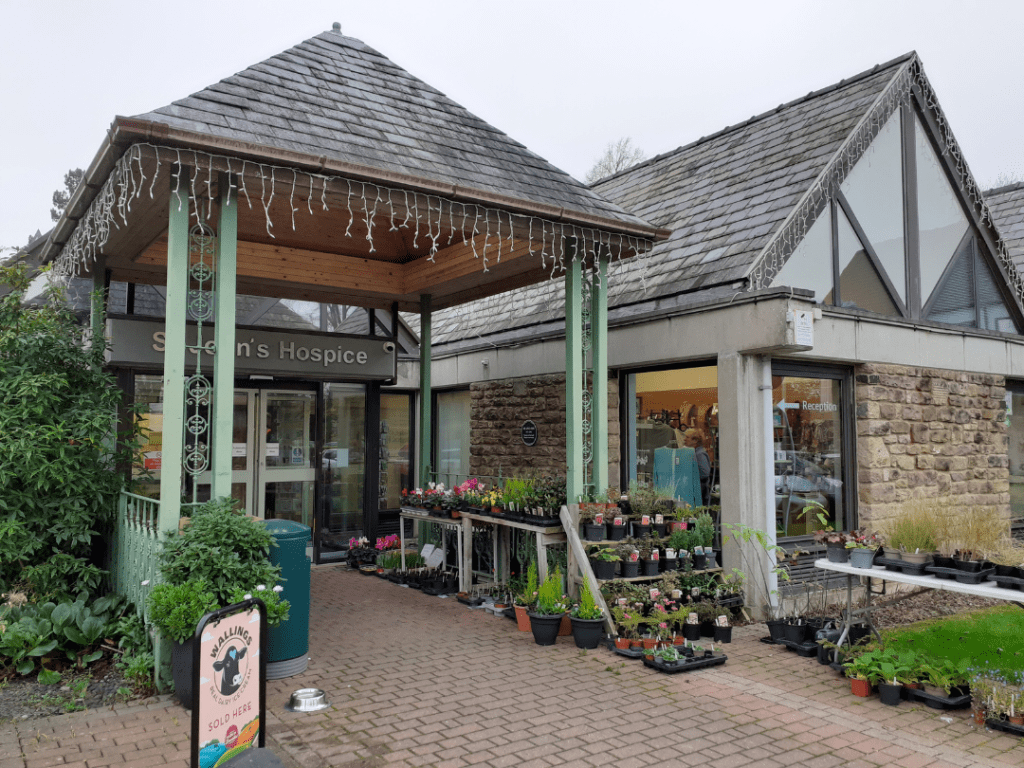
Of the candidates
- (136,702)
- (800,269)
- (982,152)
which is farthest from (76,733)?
(982,152)

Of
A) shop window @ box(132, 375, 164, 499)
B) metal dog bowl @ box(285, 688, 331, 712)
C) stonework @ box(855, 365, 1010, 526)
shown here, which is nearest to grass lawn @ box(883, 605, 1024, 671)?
stonework @ box(855, 365, 1010, 526)

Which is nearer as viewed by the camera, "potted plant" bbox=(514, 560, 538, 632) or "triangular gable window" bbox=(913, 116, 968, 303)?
"potted plant" bbox=(514, 560, 538, 632)

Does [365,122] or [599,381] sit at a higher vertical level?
[365,122]

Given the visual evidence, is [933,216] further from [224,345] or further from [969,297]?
[224,345]

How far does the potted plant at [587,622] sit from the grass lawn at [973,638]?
7.13 feet

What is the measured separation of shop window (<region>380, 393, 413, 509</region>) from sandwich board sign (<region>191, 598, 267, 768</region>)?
723 centimetres

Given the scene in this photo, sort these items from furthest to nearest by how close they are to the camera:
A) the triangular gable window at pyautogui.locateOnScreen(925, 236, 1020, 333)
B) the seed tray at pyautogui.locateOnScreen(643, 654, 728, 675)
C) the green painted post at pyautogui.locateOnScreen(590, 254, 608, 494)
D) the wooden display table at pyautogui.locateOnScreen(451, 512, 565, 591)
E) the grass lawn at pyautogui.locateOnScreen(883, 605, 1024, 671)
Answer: the triangular gable window at pyautogui.locateOnScreen(925, 236, 1020, 333)
the green painted post at pyautogui.locateOnScreen(590, 254, 608, 494)
the wooden display table at pyautogui.locateOnScreen(451, 512, 565, 591)
the seed tray at pyautogui.locateOnScreen(643, 654, 728, 675)
the grass lawn at pyautogui.locateOnScreen(883, 605, 1024, 671)

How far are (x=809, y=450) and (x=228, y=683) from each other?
5927 mm

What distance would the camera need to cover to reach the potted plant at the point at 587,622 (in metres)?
5.91

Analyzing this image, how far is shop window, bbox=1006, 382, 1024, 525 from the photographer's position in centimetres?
983

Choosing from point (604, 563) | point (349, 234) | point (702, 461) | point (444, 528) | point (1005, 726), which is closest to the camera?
point (1005, 726)

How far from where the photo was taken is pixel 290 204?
5.89m

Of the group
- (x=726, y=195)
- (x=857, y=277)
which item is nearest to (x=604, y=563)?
(x=857, y=277)

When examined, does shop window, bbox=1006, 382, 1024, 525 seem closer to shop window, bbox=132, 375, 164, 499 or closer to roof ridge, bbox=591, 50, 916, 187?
roof ridge, bbox=591, 50, 916, 187
